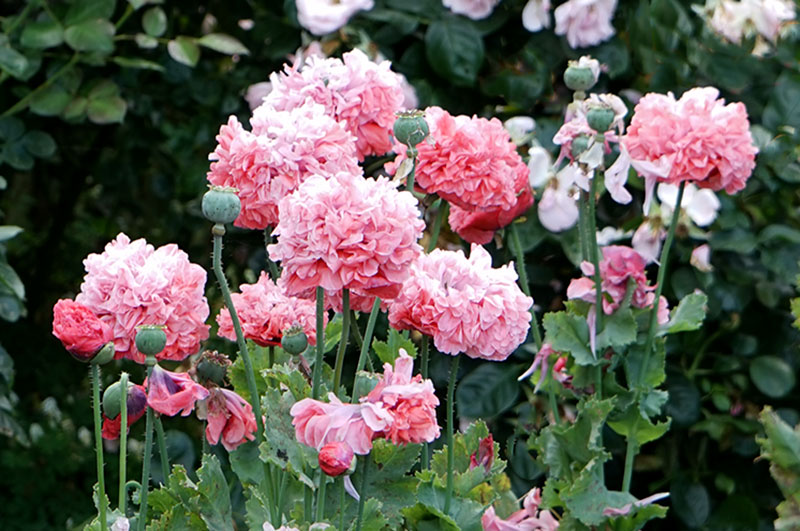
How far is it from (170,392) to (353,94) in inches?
10.5

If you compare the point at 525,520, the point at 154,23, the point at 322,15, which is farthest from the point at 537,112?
the point at 525,520

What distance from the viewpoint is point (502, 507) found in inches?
44.3

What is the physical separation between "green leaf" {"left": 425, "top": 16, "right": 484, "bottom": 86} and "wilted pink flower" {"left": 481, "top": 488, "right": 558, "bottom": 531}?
0.67 metres

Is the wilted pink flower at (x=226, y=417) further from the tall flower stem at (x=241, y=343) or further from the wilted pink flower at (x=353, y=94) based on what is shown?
the wilted pink flower at (x=353, y=94)

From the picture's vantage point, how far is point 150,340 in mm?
813

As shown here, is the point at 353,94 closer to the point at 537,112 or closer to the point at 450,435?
the point at 450,435

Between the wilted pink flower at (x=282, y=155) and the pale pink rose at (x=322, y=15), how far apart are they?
0.76 meters

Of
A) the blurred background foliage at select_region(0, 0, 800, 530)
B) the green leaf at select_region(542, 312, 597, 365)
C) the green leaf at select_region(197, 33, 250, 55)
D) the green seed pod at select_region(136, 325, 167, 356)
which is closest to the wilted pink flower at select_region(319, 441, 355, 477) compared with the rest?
the green seed pod at select_region(136, 325, 167, 356)

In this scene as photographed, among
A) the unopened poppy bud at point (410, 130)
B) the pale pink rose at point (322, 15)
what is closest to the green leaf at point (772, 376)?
the pale pink rose at point (322, 15)

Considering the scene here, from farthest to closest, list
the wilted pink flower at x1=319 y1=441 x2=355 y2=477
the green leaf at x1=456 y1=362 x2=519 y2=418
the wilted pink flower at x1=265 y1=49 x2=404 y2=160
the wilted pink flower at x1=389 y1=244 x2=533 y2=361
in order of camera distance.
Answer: the green leaf at x1=456 y1=362 x2=519 y2=418 → the wilted pink flower at x1=265 y1=49 x2=404 y2=160 → the wilted pink flower at x1=389 y1=244 x2=533 y2=361 → the wilted pink flower at x1=319 y1=441 x2=355 y2=477

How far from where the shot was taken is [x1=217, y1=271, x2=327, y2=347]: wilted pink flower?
3.04 feet

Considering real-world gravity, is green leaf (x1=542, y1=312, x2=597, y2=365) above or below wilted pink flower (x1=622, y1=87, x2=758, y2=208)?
below

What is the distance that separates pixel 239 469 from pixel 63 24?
3.14ft

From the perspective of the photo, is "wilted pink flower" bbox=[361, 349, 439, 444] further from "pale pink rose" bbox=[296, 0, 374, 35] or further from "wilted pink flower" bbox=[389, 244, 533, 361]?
"pale pink rose" bbox=[296, 0, 374, 35]
